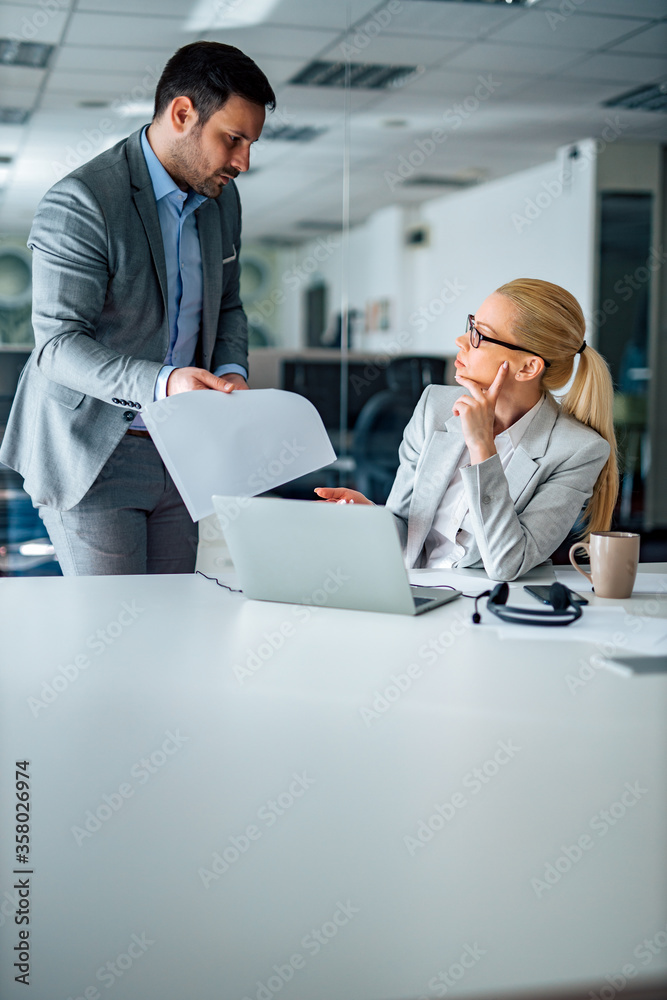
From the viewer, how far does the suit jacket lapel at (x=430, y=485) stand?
5.86 ft

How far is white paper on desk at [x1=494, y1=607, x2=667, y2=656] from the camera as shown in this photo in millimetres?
1190

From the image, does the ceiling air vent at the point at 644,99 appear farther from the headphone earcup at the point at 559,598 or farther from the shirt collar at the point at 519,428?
the headphone earcup at the point at 559,598

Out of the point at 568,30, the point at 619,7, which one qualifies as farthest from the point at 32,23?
the point at 619,7

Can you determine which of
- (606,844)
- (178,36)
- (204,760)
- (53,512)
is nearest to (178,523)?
(53,512)

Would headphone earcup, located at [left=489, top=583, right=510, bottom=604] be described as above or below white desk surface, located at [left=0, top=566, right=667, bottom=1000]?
above

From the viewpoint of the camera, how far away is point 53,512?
1.89 m

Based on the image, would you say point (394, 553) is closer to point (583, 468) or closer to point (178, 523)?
point (583, 468)

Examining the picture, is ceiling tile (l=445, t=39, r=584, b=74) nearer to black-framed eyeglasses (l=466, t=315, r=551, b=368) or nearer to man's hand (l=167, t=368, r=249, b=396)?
black-framed eyeglasses (l=466, t=315, r=551, b=368)

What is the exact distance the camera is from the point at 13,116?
16.7 feet
